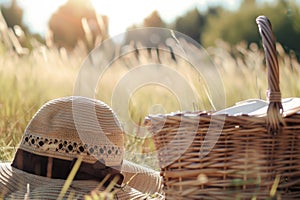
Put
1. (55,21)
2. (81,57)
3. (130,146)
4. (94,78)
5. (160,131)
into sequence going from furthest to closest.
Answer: (55,21) → (81,57) → (94,78) → (130,146) → (160,131)

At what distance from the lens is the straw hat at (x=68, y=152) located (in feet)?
5.46

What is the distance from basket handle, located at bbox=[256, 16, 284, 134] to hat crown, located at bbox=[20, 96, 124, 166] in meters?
0.50

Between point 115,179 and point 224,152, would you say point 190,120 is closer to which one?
point 224,152

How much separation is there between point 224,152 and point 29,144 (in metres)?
0.58

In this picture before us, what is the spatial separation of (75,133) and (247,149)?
19.9 inches

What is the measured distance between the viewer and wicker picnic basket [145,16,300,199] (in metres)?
1.55

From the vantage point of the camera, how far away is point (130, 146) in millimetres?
2676

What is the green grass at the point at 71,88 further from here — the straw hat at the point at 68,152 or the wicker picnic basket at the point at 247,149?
the wicker picnic basket at the point at 247,149

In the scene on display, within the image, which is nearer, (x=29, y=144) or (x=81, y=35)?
(x=29, y=144)

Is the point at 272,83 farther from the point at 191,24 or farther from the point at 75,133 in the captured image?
the point at 191,24

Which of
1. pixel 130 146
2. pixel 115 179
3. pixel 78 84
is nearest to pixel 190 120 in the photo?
pixel 115 179

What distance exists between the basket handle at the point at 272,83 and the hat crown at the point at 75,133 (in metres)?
0.50

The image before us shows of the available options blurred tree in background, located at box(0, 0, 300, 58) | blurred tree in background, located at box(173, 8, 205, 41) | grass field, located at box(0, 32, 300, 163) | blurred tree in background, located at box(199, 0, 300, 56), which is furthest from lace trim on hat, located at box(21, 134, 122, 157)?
blurred tree in background, located at box(173, 8, 205, 41)

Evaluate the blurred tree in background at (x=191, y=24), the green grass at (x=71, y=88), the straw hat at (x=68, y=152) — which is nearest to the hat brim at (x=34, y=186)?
the straw hat at (x=68, y=152)
